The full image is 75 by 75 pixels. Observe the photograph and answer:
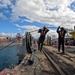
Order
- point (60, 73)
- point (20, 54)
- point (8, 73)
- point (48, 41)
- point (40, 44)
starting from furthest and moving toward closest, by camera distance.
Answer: point (48, 41), point (20, 54), point (40, 44), point (60, 73), point (8, 73)

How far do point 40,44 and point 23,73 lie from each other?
28.2ft

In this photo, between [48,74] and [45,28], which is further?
[45,28]

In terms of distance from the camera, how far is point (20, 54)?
67.3 ft

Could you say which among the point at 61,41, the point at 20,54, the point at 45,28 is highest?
the point at 45,28

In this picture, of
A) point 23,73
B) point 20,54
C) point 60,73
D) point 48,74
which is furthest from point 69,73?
point 20,54

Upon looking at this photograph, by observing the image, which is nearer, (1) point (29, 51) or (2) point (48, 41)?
(1) point (29, 51)

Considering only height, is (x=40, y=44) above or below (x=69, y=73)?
above

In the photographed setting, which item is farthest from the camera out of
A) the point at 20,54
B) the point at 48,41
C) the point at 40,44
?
the point at 48,41

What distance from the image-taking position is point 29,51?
46.0ft

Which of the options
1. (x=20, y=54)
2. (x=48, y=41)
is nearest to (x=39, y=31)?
(x=20, y=54)

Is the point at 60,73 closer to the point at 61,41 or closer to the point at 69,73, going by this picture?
the point at 69,73

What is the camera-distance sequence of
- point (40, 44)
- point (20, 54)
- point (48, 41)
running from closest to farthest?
point (40, 44) → point (20, 54) → point (48, 41)

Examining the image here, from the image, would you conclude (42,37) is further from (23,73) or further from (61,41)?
(23,73)

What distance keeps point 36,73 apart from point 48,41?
129 ft
